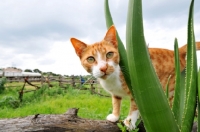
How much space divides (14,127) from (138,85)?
3.16 feet

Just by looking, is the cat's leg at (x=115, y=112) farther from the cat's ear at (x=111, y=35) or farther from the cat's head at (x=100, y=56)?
the cat's ear at (x=111, y=35)

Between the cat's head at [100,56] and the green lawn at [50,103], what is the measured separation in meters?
2.78

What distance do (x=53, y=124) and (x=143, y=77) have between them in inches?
34.2

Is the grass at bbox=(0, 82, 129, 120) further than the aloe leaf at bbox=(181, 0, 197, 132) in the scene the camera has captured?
Yes

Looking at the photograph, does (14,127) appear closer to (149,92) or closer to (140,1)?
(149,92)

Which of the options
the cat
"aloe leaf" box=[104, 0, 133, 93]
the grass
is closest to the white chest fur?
the cat

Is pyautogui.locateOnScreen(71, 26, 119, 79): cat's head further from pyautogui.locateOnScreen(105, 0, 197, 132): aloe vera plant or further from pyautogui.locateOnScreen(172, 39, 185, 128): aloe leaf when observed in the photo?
pyautogui.locateOnScreen(105, 0, 197, 132): aloe vera plant

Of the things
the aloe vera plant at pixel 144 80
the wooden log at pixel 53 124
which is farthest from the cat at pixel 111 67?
the aloe vera plant at pixel 144 80

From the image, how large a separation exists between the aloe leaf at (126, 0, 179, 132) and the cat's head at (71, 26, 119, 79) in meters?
0.73

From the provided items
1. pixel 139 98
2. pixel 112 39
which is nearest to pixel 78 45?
pixel 112 39

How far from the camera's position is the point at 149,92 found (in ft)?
2.41

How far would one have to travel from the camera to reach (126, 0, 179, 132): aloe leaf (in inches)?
28.4

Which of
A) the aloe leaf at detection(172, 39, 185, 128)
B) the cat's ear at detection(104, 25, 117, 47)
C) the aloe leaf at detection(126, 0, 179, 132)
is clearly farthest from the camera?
the cat's ear at detection(104, 25, 117, 47)

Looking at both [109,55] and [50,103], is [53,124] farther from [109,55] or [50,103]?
[50,103]
